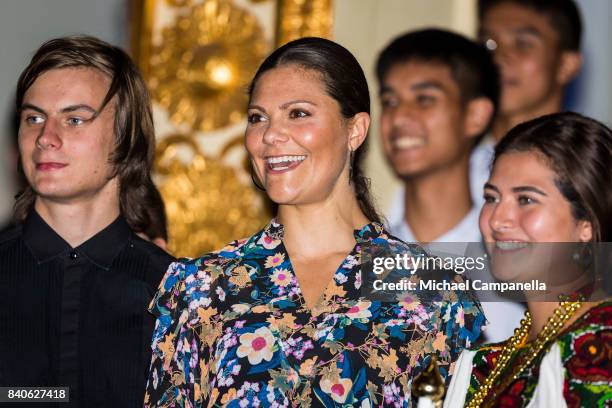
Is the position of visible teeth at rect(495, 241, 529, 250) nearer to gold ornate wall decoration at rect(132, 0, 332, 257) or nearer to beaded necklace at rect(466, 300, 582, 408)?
beaded necklace at rect(466, 300, 582, 408)

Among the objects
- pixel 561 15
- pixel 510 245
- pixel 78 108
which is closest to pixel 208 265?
pixel 78 108

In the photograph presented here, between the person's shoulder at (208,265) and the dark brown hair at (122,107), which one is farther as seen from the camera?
the dark brown hair at (122,107)

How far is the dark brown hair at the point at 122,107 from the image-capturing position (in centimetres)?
335

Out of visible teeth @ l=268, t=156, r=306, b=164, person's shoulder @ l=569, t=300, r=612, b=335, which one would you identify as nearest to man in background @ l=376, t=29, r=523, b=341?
visible teeth @ l=268, t=156, r=306, b=164

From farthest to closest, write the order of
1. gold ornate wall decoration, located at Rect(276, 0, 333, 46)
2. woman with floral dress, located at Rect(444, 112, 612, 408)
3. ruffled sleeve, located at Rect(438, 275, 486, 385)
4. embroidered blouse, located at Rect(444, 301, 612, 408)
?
gold ornate wall decoration, located at Rect(276, 0, 333, 46), ruffled sleeve, located at Rect(438, 275, 486, 385), woman with floral dress, located at Rect(444, 112, 612, 408), embroidered blouse, located at Rect(444, 301, 612, 408)

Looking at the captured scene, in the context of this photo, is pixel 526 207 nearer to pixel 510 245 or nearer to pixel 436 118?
A: pixel 510 245

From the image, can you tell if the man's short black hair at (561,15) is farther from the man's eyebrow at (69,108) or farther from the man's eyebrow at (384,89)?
the man's eyebrow at (69,108)

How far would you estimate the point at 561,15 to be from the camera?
517cm

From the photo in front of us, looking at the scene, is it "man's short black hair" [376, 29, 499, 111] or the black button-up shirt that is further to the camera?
"man's short black hair" [376, 29, 499, 111]

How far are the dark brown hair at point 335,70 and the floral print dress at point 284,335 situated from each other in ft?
1.01

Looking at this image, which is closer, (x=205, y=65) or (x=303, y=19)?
(x=303, y=19)

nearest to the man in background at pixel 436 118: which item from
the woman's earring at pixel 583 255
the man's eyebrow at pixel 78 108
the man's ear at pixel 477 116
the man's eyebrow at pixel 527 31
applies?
the man's ear at pixel 477 116

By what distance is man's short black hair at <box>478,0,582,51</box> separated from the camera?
16.8 ft

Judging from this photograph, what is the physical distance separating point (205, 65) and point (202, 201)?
0.62 m
